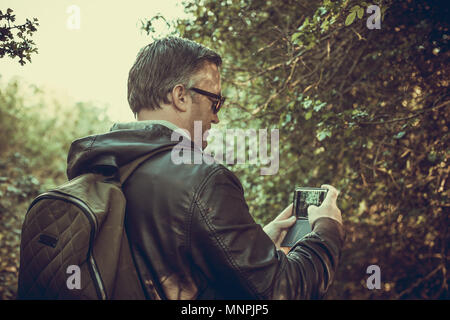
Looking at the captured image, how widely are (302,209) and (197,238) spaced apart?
0.70 meters

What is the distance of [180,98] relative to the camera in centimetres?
168

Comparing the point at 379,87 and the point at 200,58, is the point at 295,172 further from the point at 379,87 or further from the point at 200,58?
the point at 200,58

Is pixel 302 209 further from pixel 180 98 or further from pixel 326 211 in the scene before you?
pixel 180 98

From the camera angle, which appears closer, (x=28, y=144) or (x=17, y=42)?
(x=17, y=42)

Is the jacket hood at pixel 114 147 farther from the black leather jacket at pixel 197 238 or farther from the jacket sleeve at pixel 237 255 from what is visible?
the jacket sleeve at pixel 237 255

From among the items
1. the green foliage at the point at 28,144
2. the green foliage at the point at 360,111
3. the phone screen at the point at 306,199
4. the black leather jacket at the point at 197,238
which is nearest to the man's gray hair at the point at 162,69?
the black leather jacket at the point at 197,238

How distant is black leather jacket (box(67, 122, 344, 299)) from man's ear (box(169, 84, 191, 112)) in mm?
328

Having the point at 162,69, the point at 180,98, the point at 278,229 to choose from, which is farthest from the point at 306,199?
the point at 162,69

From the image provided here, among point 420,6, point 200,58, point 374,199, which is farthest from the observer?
point 374,199

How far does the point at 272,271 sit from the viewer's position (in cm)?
128

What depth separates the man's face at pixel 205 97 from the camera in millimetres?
1713

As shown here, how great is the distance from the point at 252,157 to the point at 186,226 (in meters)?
3.09

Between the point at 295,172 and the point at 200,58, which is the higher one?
the point at 200,58
